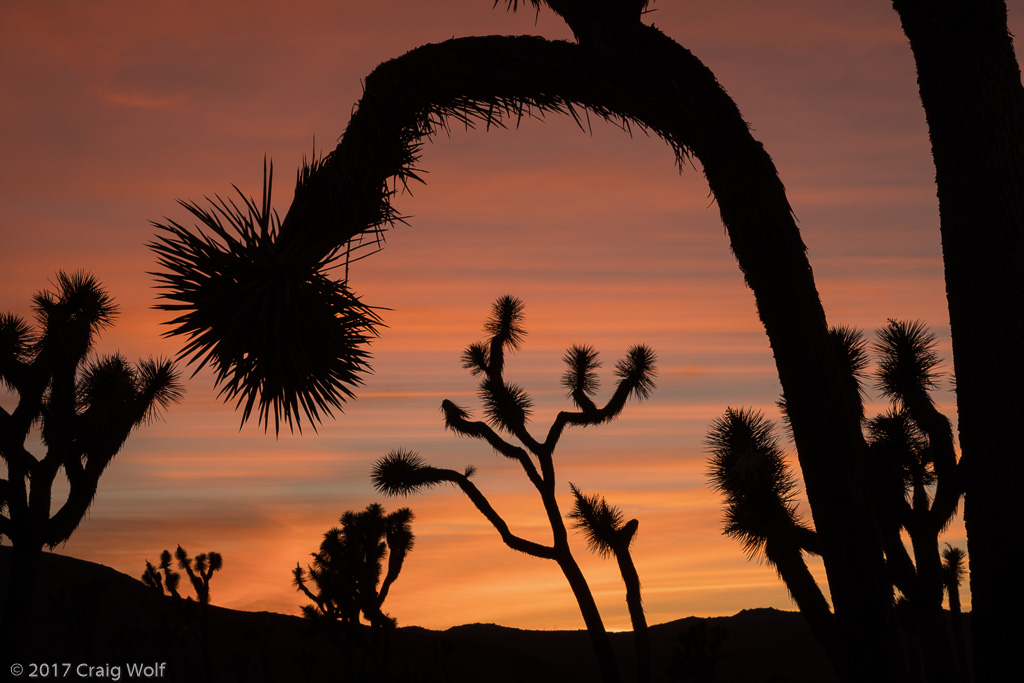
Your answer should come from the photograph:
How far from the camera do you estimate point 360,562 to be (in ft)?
70.2

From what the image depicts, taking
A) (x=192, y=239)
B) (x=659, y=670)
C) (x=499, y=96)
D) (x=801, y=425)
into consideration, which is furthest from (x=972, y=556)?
(x=659, y=670)

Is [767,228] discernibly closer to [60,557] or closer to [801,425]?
[801,425]

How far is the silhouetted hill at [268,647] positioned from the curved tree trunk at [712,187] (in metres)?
24.4

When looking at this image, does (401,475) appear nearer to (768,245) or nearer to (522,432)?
(522,432)

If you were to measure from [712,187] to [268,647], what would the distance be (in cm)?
3440

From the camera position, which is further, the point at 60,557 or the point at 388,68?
the point at 60,557

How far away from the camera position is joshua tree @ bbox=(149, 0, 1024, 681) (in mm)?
4535

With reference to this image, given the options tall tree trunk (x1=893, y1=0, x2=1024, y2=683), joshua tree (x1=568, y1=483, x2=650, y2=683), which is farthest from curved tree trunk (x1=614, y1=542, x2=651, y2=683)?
tall tree trunk (x1=893, y1=0, x2=1024, y2=683)

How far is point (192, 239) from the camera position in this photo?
498cm

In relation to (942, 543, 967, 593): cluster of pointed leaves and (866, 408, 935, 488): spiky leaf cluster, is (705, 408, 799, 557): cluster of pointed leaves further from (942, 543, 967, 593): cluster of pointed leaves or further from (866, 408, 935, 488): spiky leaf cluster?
(942, 543, 967, 593): cluster of pointed leaves

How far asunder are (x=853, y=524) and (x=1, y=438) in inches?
607

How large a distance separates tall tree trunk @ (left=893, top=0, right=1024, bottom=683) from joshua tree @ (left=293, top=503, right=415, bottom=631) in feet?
58.9
